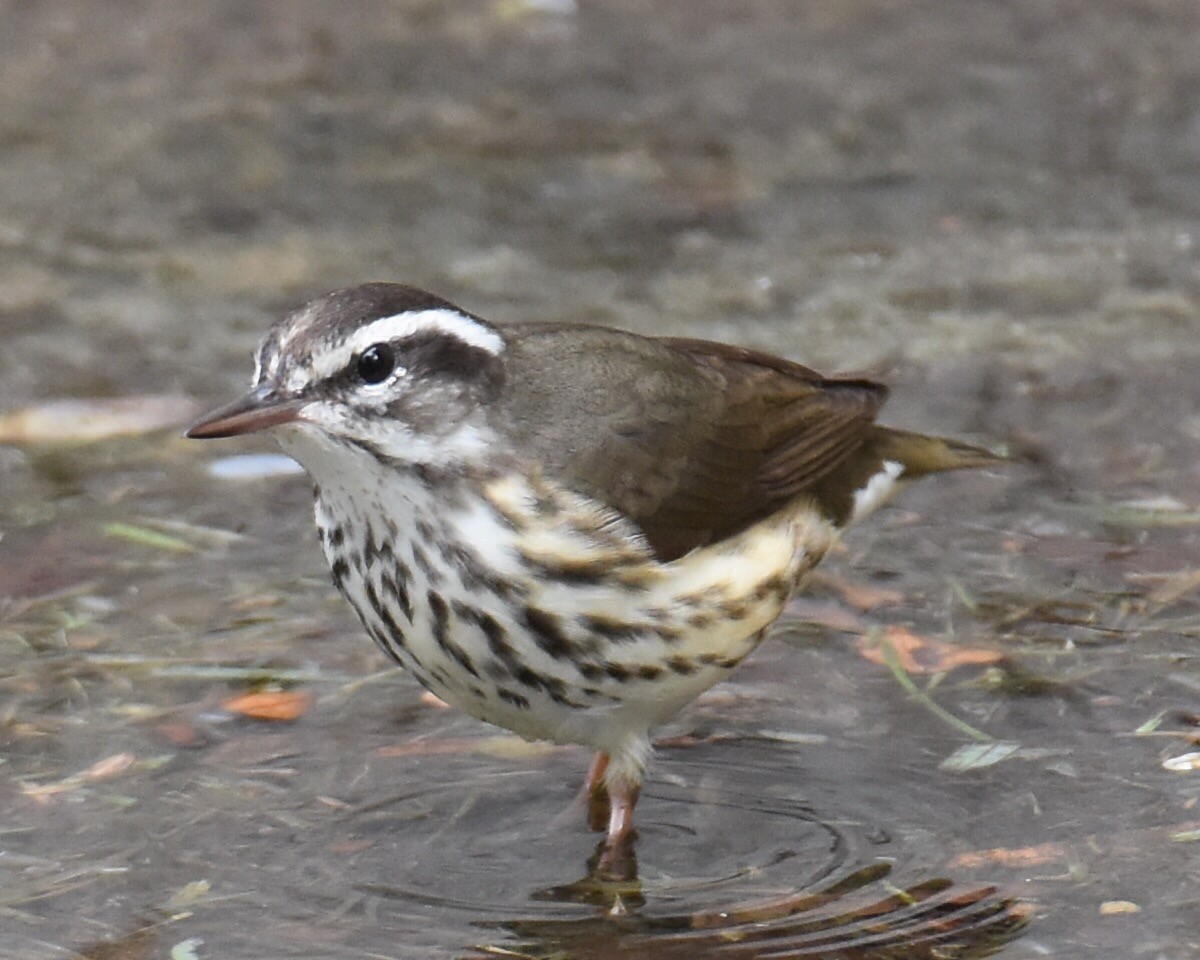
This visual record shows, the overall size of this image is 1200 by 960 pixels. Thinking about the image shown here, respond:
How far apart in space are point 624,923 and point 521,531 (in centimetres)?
97

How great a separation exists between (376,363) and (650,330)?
3579mm

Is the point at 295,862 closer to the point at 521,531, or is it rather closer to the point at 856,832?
the point at 521,531

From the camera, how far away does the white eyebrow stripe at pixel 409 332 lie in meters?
5.00

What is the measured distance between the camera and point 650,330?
8594 millimetres

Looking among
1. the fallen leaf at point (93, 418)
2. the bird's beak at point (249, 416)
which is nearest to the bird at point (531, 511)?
the bird's beak at point (249, 416)

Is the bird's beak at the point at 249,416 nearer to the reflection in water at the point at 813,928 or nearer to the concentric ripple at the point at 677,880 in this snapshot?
the concentric ripple at the point at 677,880

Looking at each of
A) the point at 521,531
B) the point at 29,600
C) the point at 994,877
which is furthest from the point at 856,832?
the point at 29,600

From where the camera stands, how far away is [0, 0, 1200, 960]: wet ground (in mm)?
5238

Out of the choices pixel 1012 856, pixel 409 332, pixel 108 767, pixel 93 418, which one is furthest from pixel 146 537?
pixel 1012 856

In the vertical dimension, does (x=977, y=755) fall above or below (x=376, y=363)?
below

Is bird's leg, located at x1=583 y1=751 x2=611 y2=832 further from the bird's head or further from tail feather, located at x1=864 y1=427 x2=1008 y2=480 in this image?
tail feather, located at x1=864 y1=427 x2=1008 y2=480

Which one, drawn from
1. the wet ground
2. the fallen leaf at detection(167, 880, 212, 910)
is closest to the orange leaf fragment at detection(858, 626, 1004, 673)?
the wet ground

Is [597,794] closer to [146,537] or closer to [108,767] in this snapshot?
[108,767]

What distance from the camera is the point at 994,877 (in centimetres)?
519
